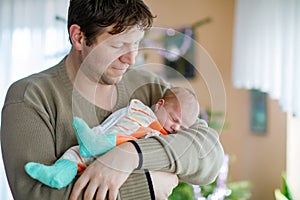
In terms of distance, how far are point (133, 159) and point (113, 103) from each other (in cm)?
22

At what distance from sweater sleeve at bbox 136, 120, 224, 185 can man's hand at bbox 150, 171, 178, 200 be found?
0.02 meters

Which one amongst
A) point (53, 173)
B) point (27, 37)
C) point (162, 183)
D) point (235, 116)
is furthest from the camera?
point (27, 37)

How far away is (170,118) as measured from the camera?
1.34m

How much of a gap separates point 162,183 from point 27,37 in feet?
9.12

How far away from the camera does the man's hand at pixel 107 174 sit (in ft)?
3.77

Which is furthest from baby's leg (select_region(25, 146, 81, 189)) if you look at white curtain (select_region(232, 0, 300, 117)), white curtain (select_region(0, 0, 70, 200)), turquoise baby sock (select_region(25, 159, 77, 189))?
white curtain (select_region(0, 0, 70, 200))

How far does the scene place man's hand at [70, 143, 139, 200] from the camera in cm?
115

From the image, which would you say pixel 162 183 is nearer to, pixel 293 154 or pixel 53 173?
pixel 53 173

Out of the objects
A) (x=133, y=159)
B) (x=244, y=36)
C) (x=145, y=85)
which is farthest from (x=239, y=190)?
(x=133, y=159)

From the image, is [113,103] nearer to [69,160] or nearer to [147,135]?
[147,135]

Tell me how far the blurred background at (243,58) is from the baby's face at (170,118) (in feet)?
5.09

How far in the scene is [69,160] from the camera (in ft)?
3.84

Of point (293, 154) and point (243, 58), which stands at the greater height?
point (243, 58)

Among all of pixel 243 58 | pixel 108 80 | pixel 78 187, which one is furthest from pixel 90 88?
pixel 243 58
